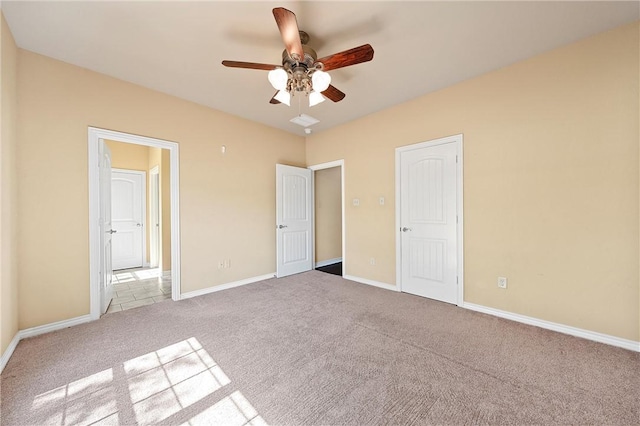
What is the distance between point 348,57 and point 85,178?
2.92 meters

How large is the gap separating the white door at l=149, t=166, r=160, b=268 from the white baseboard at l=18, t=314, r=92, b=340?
2.41 m

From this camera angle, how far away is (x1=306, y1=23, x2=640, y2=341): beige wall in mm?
2057

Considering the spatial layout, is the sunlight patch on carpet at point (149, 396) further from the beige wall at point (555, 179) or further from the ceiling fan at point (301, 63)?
the beige wall at point (555, 179)

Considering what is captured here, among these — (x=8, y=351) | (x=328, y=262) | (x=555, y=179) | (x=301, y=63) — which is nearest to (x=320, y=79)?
(x=301, y=63)

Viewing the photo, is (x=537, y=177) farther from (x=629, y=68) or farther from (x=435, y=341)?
(x=435, y=341)

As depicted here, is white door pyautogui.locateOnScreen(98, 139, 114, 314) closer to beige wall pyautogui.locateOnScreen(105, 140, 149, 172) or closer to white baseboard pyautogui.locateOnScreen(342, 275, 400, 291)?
beige wall pyautogui.locateOnScreen(105, 140, 149, 172)

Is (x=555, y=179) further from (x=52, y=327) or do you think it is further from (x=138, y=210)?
(x=138, y=210)

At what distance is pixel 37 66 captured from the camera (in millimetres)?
2346

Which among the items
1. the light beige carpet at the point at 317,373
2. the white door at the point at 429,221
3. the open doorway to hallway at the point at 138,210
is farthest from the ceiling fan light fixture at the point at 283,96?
the open doorway to hallway at the point at 138,210

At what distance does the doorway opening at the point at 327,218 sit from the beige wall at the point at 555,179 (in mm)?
2464

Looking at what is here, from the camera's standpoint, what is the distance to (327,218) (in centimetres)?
548

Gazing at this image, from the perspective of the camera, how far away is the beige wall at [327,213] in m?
5.25

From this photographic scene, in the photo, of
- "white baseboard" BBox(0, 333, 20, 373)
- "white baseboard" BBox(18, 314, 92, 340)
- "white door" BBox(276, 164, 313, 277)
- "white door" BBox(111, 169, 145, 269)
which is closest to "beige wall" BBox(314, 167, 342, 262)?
"white door" BBox(276, 164, 313, 277)

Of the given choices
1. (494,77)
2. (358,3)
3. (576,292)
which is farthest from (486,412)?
(494,77)
